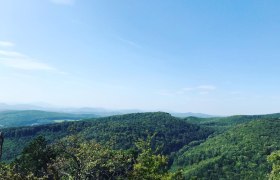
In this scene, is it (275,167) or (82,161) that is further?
Answer: (275,167)

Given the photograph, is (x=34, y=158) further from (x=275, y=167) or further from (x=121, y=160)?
(x=275, y=167)

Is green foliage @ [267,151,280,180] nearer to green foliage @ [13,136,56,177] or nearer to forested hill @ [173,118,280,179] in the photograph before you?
green foliage @ [13,136,56,177]

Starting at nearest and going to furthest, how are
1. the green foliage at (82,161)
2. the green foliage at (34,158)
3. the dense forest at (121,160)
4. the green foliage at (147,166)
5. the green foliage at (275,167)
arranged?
the green foliage at (82,161) < the dense forest at (121,160) < the green foliage at (147,166) < the green foliage at (275,167) < the green foliage at (34,158)

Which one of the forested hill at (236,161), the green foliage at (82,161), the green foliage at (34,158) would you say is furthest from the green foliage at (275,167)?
the forested hill at (236,161)

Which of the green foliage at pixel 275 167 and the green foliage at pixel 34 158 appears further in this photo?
the green foliage at pixel 34 158

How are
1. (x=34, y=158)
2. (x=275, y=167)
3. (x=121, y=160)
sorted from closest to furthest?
(x=121, y=160) < (x=275, y=167) < (x=34, y=158)

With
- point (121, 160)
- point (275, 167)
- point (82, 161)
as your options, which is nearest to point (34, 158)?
point (121, 160)

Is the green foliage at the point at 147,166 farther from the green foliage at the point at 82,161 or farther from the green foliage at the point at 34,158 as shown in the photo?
the green foliage at the point at 34,158

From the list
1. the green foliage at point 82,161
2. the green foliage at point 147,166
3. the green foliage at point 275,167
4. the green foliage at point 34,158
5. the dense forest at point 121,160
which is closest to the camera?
the green foliage at point 82,161

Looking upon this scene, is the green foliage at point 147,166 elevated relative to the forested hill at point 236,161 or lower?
elevated

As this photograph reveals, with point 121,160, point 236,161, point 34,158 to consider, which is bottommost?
point 236,161

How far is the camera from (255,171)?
158 meters

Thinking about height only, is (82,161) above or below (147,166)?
above

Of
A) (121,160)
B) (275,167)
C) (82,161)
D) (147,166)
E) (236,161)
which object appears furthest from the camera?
(236,161)
